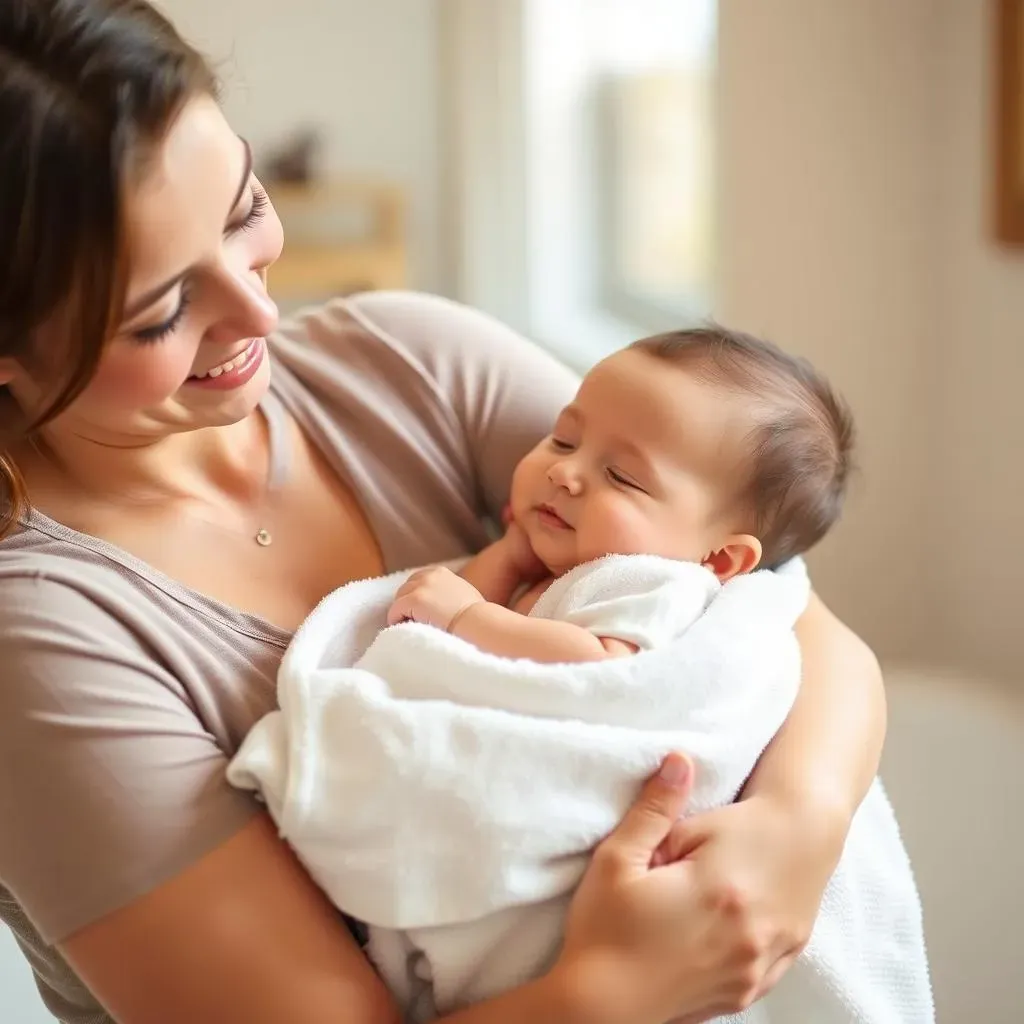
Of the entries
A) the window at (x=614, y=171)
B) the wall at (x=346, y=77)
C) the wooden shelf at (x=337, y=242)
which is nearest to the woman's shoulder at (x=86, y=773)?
the window at (x=614, y=171)

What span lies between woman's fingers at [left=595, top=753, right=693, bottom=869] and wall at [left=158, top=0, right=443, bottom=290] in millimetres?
2524

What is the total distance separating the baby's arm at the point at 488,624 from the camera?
3.12ft

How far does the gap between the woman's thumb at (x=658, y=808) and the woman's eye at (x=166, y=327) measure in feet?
1.53

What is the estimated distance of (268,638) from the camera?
1.02 m

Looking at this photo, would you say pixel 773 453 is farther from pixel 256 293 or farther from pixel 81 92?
pixel 81 92

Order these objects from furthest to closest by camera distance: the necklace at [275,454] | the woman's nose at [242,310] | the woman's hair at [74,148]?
the necklace at [275,454] < the woman's nose at [242,310] < the woman's hair at [74,148]

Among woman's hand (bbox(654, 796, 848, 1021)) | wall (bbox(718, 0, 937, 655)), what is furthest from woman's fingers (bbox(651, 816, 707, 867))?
wall (bbox(718, 0, 937, 655))

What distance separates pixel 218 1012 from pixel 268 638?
290 millimetres

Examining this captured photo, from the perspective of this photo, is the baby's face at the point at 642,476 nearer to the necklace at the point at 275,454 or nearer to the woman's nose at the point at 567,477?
the woman's nose at the point at 567,477

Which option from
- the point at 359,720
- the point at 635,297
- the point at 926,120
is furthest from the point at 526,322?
the point at 359,720

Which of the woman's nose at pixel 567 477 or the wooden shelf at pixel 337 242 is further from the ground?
the wooden shelf at pixel 337 242

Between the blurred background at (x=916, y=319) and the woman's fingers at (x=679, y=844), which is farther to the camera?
the blurred background at (x=916, y=319)

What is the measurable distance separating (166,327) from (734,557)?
511mm

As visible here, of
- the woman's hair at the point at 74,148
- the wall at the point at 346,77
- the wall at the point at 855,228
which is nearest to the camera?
the woman's hair at the point at 74,148
